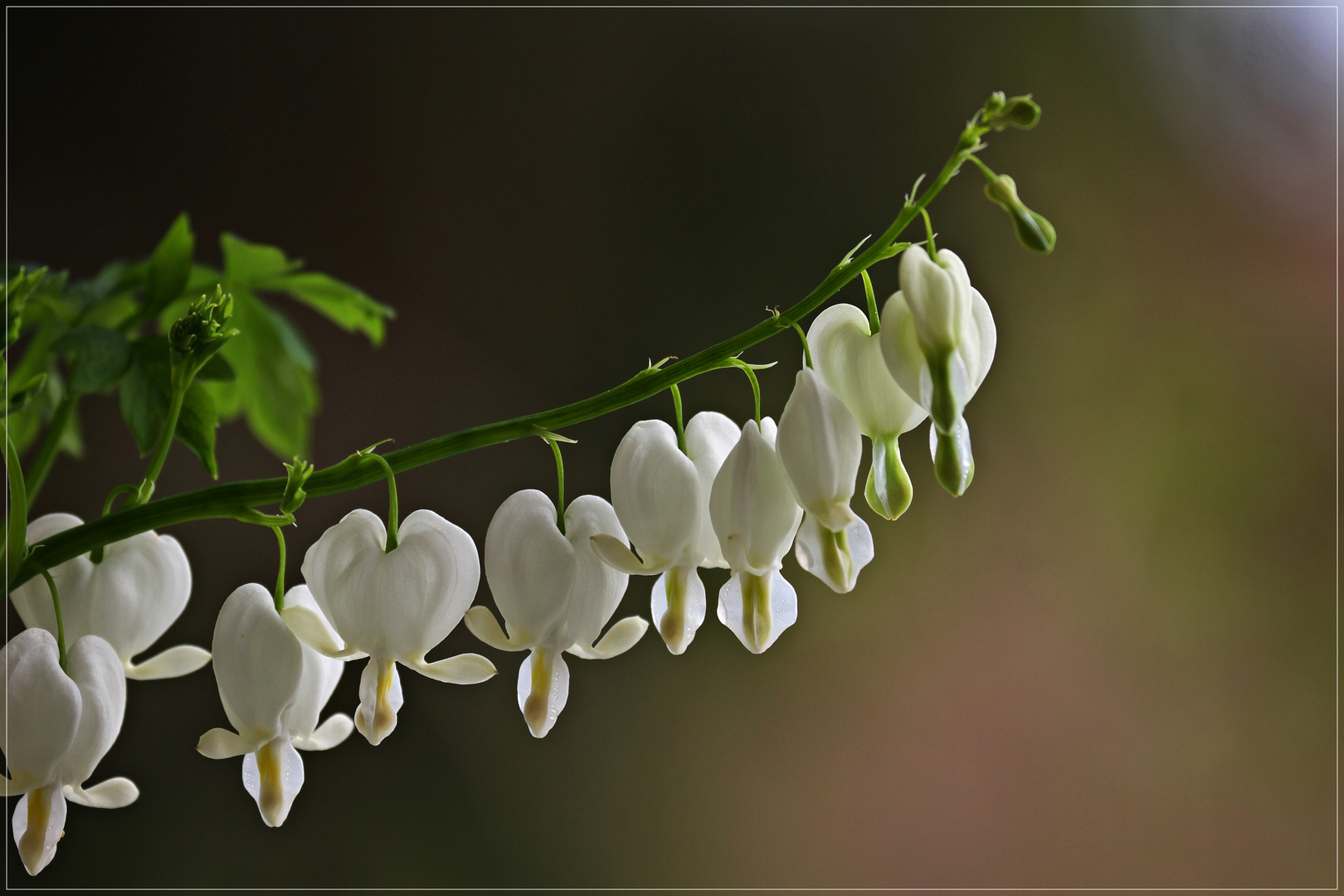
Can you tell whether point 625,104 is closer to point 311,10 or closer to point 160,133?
point 311,10

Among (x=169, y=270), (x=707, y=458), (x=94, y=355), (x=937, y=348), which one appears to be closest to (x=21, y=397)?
(x=94, y=355)

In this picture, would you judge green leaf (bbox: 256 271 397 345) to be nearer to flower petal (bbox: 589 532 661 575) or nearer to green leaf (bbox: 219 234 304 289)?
green leaf (bbox: 219 234 304 289)

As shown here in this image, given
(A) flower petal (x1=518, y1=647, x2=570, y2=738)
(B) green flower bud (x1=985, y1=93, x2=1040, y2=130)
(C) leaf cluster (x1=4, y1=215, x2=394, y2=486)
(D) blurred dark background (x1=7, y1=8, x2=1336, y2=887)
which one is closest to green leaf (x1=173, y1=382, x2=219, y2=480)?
(C) leaf cluster (x1=4, y1=215, x2=394, y2=486)

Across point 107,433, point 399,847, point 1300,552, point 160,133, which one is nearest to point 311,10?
point 160,133

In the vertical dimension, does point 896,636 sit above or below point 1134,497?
below

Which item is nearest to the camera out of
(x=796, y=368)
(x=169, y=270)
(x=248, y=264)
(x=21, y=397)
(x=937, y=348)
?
(x=937, y=348)

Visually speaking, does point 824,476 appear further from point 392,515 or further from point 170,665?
point 170,665
